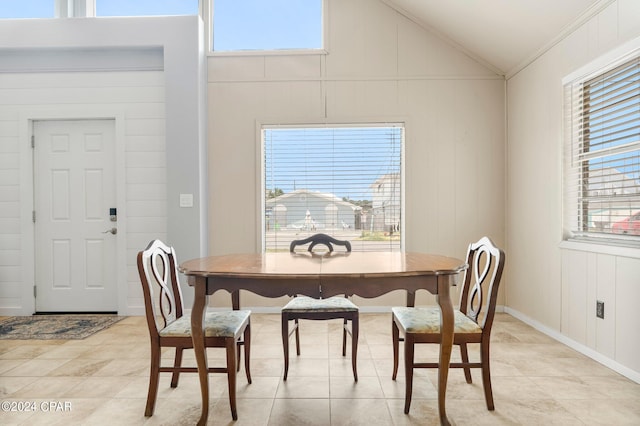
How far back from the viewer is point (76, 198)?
409 centimetres

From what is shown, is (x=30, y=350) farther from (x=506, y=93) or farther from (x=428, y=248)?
(x=506, y=93)

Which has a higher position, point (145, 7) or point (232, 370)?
point (145, 7)

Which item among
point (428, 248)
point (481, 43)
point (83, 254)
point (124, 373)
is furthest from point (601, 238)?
point (83, 254)

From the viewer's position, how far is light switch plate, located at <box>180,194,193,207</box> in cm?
390

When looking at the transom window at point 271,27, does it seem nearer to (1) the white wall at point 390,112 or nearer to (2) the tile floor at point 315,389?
(1) the white wall at point 390,112

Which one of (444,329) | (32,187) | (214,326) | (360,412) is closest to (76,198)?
(32,187)

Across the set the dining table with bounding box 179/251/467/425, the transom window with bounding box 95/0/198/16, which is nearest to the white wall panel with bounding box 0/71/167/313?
the transom window with bounding box 95/0/198/16

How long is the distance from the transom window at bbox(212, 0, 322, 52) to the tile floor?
3.01m

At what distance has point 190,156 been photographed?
3.91 m

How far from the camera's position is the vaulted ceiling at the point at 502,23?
289 cm

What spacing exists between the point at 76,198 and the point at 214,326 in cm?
298

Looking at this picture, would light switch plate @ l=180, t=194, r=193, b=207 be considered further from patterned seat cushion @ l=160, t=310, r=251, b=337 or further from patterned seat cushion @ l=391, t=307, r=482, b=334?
patterned seat cushion @ l=391, t=307, r=482, b=334

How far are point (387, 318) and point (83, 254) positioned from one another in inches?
127

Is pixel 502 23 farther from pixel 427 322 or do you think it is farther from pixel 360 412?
pixel 360 412
